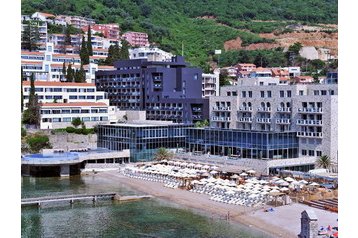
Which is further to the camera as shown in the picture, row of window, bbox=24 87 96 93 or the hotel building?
the hotel building

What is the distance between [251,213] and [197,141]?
74.6ft

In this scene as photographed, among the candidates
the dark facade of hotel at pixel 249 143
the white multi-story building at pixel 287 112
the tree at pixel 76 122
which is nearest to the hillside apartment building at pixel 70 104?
the tree at pixel 76 122

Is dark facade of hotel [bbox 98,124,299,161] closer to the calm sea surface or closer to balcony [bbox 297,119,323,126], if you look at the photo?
balcony [bbox 297,119,323,126]

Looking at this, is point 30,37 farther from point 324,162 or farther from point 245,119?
point 324,162

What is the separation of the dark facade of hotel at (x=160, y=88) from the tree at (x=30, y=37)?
2041 centimetres

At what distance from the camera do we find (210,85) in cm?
8281

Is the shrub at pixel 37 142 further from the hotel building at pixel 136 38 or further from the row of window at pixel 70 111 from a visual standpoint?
the hotel building at pixel 136 38

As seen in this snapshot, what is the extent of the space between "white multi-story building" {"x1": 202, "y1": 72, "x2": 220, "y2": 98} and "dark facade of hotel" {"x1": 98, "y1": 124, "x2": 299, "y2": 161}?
69.6 ft

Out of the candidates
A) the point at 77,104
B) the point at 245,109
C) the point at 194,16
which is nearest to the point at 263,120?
the point at 245,109

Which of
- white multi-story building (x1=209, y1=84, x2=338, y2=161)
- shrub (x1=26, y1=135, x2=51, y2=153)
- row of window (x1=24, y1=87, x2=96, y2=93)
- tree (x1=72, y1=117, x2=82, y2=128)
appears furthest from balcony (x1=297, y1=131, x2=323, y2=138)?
row of window (x1=24, y1=87, x2=96, y2=93)

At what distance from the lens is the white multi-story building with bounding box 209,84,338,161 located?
1975 inches

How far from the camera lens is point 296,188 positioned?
1622 inches
